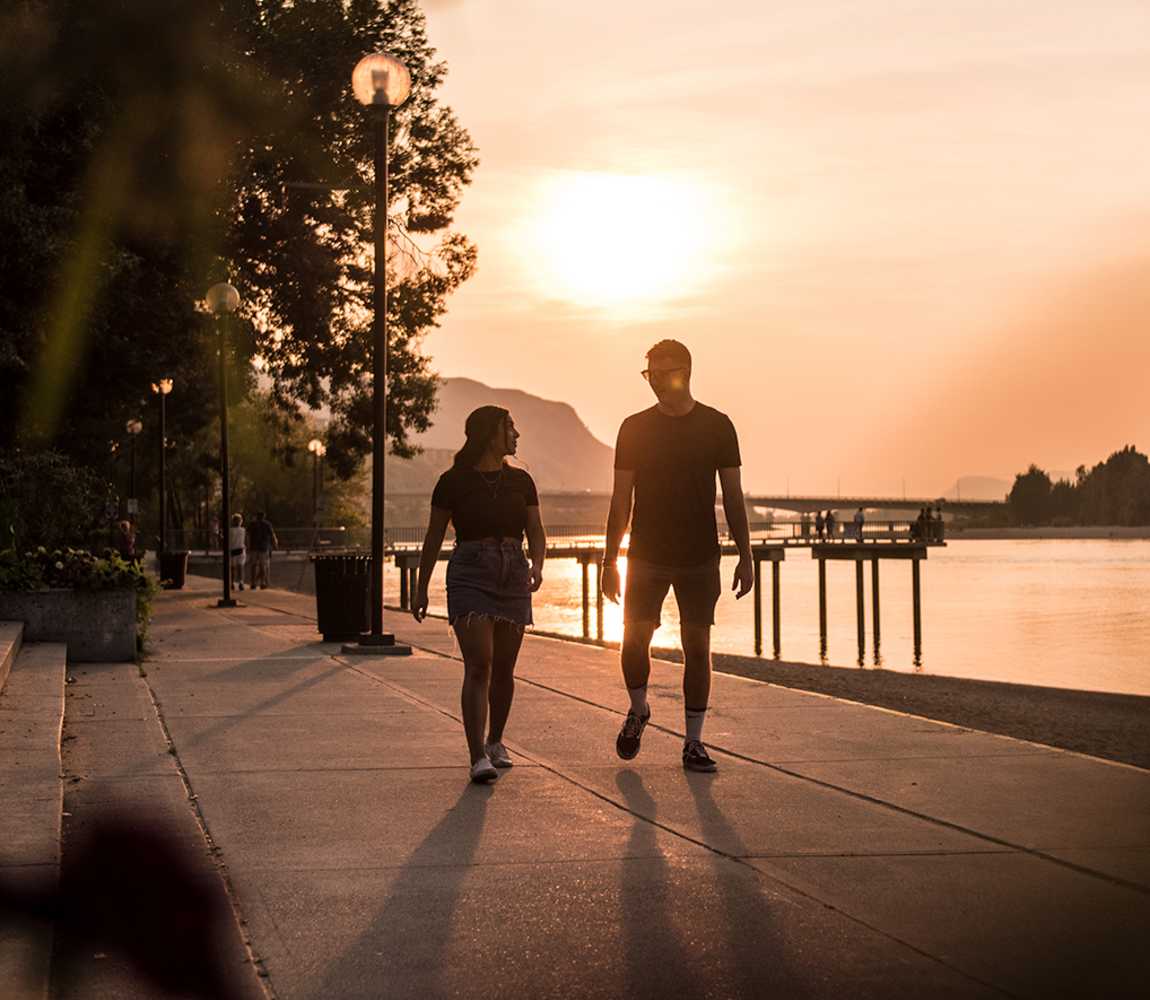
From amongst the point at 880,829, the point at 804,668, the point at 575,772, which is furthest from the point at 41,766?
the point at 804,668

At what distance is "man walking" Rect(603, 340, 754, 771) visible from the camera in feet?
25.9

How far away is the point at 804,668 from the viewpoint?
63.5 feet

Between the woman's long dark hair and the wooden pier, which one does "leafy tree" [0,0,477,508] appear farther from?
the woman's long dark hair

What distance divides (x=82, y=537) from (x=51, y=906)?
18.0 m

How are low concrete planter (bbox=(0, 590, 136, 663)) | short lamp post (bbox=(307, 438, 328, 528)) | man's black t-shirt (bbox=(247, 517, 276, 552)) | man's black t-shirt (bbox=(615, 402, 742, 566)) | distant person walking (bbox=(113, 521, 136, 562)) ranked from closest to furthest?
man's black t-shirt (bbox=(615, 402, 742, 566))
low concrete planter (bbox=(0, 590, 136, 663))
distant person walking (bbox=(113, 521, 136, 562))
man's black t-shirt (bbox=(247, 517, 276, 552))
short lamp post (bbox=(307, 438, 328, 528))

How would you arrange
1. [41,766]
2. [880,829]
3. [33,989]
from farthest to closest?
[41,766], [880,829], [33,989]

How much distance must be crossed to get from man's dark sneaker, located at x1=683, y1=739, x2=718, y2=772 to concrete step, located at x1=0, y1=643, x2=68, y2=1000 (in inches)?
119

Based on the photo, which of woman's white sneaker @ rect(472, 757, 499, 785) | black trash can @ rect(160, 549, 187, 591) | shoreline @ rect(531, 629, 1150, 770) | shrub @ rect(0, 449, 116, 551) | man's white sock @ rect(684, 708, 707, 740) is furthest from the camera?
black trash can @ rect(160, 549, 187, 591)

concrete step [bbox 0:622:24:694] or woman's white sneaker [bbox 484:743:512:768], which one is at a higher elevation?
concrete step [bbox 0:622:24:694]

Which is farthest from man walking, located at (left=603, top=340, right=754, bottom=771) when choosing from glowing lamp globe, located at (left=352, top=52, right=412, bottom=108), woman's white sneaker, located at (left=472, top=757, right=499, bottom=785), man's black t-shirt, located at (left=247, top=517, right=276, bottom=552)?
man's black t-shirt, located at (left=247, top=517, right=276, bottom=552)

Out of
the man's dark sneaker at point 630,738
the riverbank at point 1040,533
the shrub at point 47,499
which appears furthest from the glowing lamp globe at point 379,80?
the riverbank at point 1040,533

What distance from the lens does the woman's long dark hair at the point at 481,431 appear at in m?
7.84

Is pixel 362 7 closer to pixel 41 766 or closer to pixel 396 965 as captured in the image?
pixel 41 766

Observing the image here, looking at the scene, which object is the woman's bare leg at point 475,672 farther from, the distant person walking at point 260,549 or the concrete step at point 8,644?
the distant person walking at point 260,549
